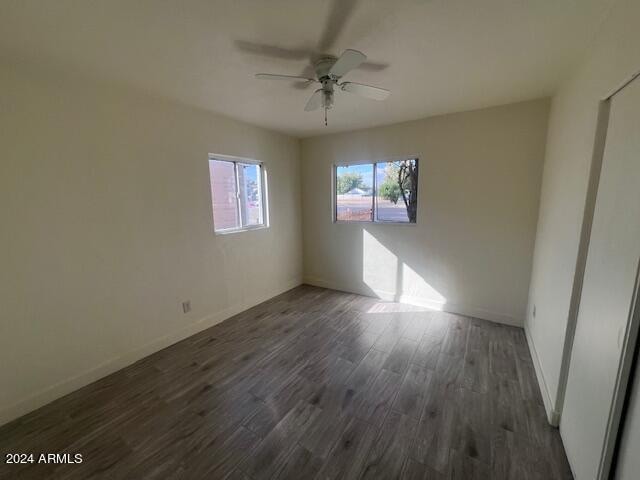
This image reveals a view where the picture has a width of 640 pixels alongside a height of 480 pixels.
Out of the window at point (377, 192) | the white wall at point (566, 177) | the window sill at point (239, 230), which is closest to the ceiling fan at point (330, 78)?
the white wall at point (566, 177)

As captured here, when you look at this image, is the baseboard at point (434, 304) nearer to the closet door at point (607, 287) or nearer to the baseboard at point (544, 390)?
the baseboard at point (544, 390)

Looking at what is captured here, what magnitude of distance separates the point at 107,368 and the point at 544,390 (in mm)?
3471

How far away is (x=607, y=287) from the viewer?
1.21 m

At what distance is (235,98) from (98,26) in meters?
1.13

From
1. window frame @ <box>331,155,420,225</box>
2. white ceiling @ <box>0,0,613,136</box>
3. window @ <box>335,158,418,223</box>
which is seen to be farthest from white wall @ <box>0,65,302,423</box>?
window @ <box>335,158,418,223</box>

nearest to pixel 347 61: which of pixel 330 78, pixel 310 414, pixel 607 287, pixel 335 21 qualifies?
pixel 335 21

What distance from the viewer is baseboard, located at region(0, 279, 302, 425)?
183 centimetres

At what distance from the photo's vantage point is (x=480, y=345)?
2.58m

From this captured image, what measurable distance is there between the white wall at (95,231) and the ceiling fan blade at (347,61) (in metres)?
1.80

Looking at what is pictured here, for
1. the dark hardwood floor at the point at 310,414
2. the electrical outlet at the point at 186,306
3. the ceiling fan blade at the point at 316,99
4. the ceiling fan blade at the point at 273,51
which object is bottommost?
the dark hardwood floor at the point at 310,414

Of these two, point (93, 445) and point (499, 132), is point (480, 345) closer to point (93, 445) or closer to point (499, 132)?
point (499, 132)

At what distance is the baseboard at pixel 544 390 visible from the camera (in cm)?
166

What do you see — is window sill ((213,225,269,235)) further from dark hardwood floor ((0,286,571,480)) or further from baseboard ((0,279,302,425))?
dark hardwood floor ((0,286,571,480))

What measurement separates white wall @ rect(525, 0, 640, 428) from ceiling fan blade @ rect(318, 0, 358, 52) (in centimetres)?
122
